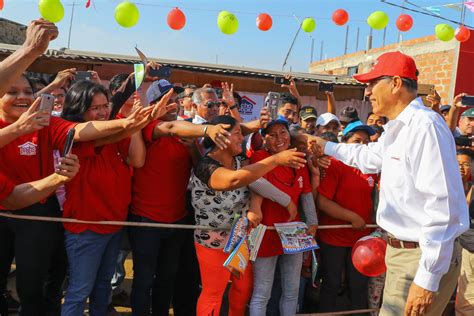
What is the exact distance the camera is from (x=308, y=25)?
9375 millimetres

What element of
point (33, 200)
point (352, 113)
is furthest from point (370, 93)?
point (352, 113)

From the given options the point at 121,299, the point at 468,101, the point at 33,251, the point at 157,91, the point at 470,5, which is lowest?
the point at 121,299

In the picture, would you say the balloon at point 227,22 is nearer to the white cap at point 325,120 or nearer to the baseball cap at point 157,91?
the white cap at point 325,120

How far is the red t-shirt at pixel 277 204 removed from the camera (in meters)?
3.06

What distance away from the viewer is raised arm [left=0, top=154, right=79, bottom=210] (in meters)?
2.24

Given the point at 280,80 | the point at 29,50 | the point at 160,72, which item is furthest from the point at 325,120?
the point at 29,50

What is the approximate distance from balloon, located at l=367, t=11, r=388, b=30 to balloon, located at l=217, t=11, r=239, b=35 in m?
2.60

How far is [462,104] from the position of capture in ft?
13.7

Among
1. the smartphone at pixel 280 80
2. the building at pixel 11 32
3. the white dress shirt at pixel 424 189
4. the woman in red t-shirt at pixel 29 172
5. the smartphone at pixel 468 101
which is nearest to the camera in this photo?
the white dress shirt at pixel 424 189

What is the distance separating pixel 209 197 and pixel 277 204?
555mm

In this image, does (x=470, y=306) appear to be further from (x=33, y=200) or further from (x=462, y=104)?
(x=33, y=200)

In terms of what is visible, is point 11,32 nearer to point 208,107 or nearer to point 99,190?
point 208,107

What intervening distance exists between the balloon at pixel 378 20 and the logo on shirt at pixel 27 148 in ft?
23.1

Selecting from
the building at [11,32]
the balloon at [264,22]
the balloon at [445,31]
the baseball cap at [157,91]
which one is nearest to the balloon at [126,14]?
the balloon at [264,22]
